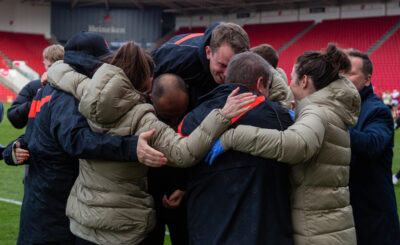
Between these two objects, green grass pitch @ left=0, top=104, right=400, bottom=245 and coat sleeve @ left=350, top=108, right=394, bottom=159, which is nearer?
coat sleeve @ left=350, top=108, right=394, bottom=159

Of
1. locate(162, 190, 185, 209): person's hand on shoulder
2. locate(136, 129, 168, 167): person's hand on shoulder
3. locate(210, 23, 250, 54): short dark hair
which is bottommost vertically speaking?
locate(162, 190, 185, 209): person's hand on shoulder

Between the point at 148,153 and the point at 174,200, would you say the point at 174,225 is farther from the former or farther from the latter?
the point at 148,153

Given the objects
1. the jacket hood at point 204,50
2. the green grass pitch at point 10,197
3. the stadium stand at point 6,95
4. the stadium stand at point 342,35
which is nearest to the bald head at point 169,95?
the jacket hood at point 204,50

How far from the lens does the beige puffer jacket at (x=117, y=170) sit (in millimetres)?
2174

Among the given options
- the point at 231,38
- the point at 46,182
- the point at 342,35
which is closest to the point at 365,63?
the point at 231,38

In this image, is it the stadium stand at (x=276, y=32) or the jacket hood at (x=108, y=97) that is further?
the stadium stand at (x=276, y=32)

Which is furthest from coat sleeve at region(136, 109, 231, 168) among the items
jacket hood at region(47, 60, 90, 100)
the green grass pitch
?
the green grass pitch

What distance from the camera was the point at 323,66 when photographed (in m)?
2.34

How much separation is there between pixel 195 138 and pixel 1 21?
35.5 meters

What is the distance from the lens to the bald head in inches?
97.2

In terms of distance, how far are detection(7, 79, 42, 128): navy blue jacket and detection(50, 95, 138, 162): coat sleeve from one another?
2.42m

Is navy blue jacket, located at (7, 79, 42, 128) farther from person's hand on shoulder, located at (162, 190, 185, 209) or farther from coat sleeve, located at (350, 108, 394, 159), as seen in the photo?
coat sleeve, located at (350, 108, 394, 159)

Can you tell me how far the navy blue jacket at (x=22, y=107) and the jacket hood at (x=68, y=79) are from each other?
227 cm

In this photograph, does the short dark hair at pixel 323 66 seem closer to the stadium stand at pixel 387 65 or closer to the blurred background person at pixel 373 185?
the blurred background person at pixel 373 185
